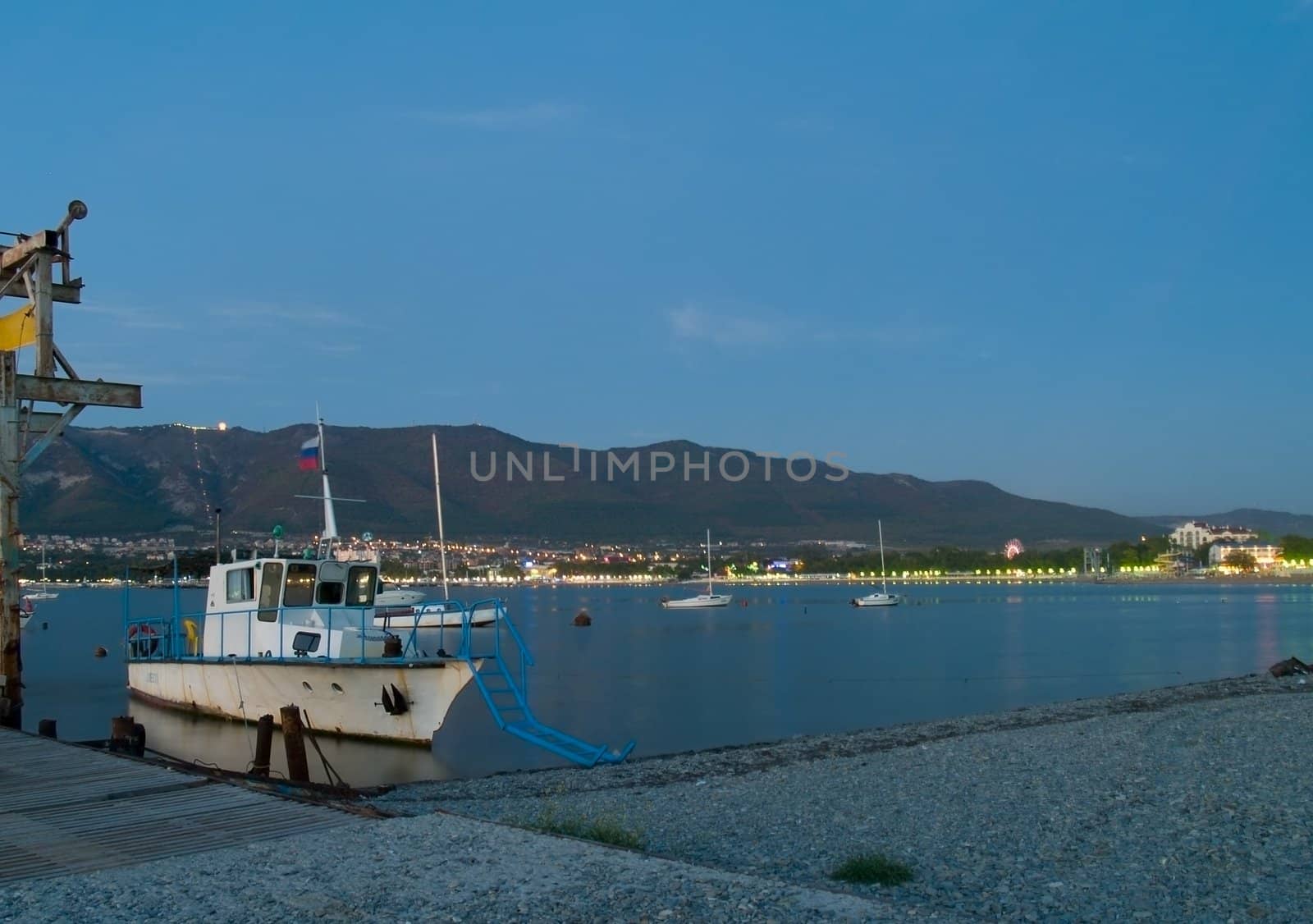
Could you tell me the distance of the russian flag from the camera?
26.5 meters

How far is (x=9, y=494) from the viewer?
18.7 metres

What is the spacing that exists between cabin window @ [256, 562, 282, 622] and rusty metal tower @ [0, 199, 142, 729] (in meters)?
5.07

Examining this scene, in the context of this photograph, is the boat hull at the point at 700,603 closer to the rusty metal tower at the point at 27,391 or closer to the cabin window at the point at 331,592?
the cabin window at the point at 331,592

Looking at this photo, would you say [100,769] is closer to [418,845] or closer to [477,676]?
[418,845]

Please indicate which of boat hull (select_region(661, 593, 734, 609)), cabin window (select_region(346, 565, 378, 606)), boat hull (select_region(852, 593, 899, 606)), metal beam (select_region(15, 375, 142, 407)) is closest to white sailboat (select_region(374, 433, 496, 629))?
cabin window (select_region(346, 565, 378, 606))

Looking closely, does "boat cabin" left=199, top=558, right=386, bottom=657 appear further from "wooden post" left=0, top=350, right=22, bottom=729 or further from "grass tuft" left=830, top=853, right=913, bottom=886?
"grass tuft" left=830, top=853, right=913, bottom=886

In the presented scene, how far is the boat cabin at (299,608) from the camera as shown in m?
22.6

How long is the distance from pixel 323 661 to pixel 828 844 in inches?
519

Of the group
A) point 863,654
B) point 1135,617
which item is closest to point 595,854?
point 863,654

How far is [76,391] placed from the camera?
19.2 m

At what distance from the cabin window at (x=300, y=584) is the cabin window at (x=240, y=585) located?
41.8 inches

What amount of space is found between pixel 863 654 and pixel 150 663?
35594 mm

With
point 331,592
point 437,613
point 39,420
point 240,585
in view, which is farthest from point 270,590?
point 437,613

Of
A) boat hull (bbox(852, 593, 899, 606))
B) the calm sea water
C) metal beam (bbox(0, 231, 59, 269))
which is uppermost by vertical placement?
metal beam (bbox(0, 231, 59, 269))
